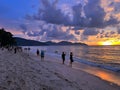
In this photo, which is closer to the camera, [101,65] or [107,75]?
[107,75]

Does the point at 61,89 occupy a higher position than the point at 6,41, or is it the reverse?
the point at 6,41

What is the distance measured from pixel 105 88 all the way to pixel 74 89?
133 inches

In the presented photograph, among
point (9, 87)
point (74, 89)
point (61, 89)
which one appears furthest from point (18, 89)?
point (74, 89)

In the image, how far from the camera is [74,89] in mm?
11664

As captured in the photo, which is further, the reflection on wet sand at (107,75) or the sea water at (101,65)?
the sea water at (101,65)

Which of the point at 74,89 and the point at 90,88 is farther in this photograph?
the point at 90,88

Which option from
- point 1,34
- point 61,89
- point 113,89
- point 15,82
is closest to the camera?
point 15,82

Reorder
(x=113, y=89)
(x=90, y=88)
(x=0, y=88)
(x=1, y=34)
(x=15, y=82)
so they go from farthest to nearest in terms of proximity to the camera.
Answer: (x=1, y=34) → (x=113, y=89) → (x=90, y=88) → (x=15, y=82) → (x=0, y=88)

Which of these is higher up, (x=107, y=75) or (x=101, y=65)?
(x=101, y=65)

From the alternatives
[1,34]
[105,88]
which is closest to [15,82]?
[105,88]

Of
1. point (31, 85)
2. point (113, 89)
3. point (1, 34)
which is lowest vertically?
point (113, 89)

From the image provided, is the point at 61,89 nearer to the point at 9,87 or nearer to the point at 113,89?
the point at 9,87

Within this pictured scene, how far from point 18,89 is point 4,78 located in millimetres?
1806

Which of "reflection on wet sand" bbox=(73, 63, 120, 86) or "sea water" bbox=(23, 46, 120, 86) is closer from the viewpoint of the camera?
"reflection on wet sand" bbox=(73, 63, 120, 86)
